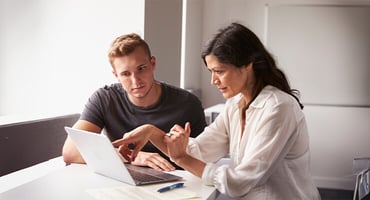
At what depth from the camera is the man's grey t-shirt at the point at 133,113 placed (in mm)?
2082

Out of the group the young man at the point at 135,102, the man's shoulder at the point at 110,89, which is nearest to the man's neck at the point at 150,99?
the young man at the point at 135,102

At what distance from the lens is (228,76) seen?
1.57 metres

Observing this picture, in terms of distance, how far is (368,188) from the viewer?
268 centimetres

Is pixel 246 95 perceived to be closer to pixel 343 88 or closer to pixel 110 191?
pixel 110 191

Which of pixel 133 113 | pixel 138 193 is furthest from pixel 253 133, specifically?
pixel 133 113

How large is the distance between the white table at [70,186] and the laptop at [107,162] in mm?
28

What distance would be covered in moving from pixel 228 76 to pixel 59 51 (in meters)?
1.63

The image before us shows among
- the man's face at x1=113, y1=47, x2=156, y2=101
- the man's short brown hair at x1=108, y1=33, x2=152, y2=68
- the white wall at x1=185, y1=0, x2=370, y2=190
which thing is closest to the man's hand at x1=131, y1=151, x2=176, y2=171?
the man's face at x1=113, y1=47, x2=156, y2=101

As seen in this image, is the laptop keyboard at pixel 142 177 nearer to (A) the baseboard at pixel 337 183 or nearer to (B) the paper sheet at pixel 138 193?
(B) the paper sheet at pixel 138 193

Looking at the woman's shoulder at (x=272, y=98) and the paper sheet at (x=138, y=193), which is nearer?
the paper sheet at (x=138, y=193)

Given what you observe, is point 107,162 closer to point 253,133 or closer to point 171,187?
point 171,187

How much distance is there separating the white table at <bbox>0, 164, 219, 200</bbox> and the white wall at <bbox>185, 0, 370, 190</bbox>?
261 cm

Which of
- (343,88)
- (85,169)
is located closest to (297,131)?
(85,169)

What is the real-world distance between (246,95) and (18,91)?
1687 mm
